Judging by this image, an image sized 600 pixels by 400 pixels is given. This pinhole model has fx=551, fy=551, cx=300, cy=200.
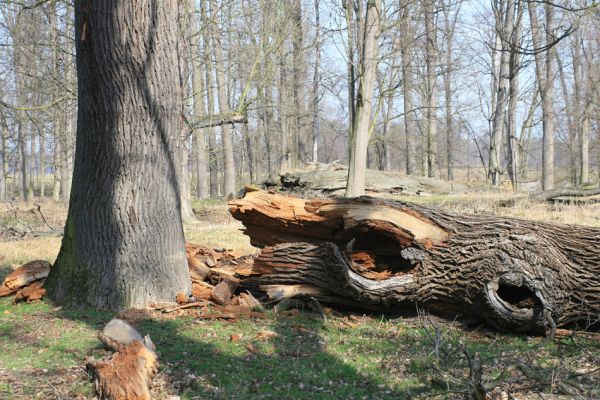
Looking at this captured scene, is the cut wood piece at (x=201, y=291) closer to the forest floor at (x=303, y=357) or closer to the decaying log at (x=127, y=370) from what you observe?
Result: the forest floor at (x=303, y=357)

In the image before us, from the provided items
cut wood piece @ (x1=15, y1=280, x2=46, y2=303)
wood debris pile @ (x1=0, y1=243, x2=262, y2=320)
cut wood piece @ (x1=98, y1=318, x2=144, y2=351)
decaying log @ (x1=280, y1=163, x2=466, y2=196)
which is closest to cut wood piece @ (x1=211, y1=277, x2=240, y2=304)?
wood debris pile @ (x1=0, y1=243, x2=262, y2=320)

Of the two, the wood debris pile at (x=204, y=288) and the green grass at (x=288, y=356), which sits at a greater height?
the wood debris pile at (x=204, y=288)

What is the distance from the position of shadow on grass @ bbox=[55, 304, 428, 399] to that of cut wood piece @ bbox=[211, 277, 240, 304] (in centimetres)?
65

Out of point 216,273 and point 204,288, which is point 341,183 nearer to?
point 216,273

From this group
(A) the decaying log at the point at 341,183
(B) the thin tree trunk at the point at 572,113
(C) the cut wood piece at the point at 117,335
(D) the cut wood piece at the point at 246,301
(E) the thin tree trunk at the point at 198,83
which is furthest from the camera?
(B) the thin tree trunk at the point at 572,113

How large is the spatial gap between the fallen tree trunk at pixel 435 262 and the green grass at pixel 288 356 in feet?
0.91

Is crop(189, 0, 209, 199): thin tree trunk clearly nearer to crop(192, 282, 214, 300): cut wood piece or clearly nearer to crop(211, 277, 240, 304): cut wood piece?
crop(192, 282, 214, 300): cut wood piece

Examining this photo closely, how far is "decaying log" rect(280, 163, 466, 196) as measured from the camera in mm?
19891

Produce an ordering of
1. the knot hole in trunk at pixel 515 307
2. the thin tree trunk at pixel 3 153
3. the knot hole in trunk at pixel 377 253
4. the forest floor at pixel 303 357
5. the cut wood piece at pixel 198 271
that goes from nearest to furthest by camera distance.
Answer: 1. the forest floor at pixel 303 357
2. the knot hole in trunk at pixel 515 307
3. the knot hole in trunk at pixel 377 253
4. the cut wood piece at pixel 198 271
5. the thin tree trunk at pixel 3 153

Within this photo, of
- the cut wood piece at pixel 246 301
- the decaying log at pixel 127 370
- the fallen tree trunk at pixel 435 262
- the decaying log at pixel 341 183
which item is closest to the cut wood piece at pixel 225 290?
the cut wood piece at pixel 246 301

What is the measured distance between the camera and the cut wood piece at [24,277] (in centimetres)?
646

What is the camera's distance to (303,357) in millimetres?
4605

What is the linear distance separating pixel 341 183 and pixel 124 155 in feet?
48.1

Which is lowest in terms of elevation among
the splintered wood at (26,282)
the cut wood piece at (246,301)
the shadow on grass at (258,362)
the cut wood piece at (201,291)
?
the shadow on grass at (258,362)
